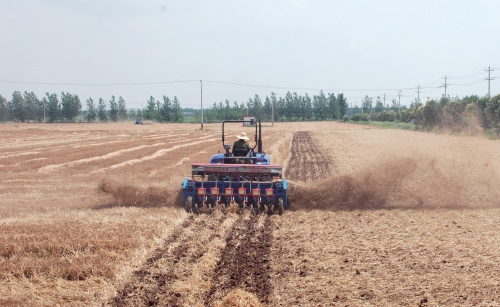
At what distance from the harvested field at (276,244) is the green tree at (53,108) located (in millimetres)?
129304

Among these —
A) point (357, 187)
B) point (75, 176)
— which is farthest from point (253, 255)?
point (75, 176)

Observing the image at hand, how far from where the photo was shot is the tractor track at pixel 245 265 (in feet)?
22.0

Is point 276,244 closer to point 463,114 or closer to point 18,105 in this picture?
point 463,114

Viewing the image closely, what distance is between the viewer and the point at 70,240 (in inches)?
347

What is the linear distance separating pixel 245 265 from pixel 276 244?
5.00 feet

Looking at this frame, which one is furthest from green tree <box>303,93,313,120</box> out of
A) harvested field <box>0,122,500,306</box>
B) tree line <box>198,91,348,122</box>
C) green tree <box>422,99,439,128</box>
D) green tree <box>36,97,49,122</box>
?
harvested field <box>0,122,500,306</box>

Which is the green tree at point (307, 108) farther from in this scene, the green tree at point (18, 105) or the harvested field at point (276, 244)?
the harvested field at point (276, 244)

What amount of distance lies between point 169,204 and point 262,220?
9.73ft

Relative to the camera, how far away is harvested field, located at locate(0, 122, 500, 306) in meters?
6.59

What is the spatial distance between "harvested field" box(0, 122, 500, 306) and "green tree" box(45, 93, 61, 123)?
12930 centimetres

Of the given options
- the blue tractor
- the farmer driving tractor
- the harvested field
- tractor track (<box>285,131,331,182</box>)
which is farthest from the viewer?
tractor track (<box>285,131,331,182</box>)

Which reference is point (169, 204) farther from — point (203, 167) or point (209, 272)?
point (209, 272)

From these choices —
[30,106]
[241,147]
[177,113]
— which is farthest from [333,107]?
[241,147]

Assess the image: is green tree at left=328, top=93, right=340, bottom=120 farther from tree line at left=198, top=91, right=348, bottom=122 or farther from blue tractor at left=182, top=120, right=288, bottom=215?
blue tractor at left=182, top=120, right=288, bottom=215
